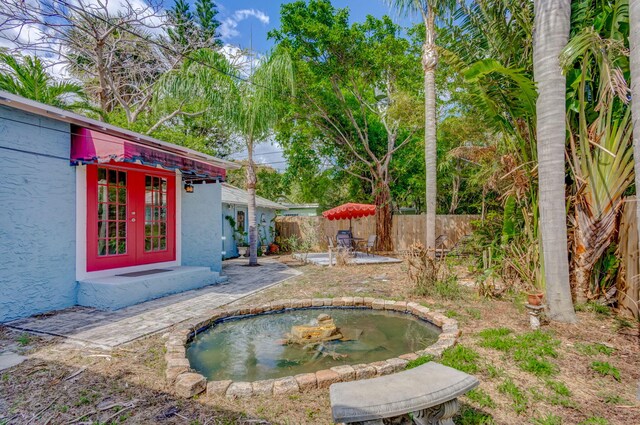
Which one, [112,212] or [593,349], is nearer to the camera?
[593,349]

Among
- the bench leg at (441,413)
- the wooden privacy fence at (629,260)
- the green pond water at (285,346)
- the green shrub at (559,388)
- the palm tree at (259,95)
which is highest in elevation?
the palm tree at (259,95)

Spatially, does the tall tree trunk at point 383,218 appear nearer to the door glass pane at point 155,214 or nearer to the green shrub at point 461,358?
the door glass pane at point 155,214

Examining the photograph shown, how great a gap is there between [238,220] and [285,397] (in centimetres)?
1265

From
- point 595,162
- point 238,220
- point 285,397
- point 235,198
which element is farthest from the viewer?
point 238,220

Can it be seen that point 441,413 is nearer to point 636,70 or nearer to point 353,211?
point 636,70

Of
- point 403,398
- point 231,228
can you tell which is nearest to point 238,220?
point 231,228

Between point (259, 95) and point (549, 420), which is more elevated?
point (259, 95)

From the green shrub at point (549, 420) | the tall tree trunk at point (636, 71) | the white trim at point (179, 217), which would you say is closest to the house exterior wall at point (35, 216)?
the white trim at point (179, 217)

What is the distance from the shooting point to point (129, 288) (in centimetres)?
576

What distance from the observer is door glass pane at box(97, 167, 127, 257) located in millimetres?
6258

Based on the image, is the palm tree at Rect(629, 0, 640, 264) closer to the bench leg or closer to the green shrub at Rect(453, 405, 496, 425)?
the green shrub at Rect(453, 405, 496, 425)

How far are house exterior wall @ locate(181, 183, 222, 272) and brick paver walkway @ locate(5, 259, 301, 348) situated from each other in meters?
1.45

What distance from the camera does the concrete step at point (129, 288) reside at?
5562 mm

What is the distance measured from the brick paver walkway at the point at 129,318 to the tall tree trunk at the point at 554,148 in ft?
17.1
